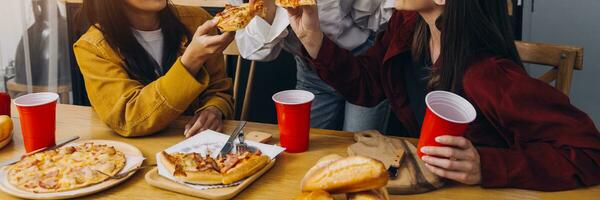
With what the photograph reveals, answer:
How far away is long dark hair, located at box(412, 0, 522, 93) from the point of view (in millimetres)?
1204

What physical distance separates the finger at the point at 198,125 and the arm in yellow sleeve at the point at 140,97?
5 centimetres

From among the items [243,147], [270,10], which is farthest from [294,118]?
[270,10]

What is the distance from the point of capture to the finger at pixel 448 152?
1.01 m

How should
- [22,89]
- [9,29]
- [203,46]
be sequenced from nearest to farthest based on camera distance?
[203,46], [9,29], [22,89]

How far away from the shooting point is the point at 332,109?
6.68 feet

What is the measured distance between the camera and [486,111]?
1129mm

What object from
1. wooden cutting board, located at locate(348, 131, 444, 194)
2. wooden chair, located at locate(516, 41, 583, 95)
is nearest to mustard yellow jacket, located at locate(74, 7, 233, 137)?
wooden cutting board, located at locate(348, 131, 444, 194)

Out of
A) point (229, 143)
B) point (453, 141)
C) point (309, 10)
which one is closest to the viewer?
point (453, 141)

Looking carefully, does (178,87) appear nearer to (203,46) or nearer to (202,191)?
(203,46)

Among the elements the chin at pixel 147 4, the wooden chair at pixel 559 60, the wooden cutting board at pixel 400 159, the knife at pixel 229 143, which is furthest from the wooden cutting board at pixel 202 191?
the wooden chair at pixel 559 60

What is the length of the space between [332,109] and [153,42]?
702 millimetres

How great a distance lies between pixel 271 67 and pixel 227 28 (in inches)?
57.4

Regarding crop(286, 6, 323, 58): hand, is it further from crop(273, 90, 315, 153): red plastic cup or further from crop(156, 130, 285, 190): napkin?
crop(156, 130, 285, 190): napkin

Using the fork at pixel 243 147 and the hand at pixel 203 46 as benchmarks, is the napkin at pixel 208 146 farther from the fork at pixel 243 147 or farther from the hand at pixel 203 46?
the hand at pixel 203 46
